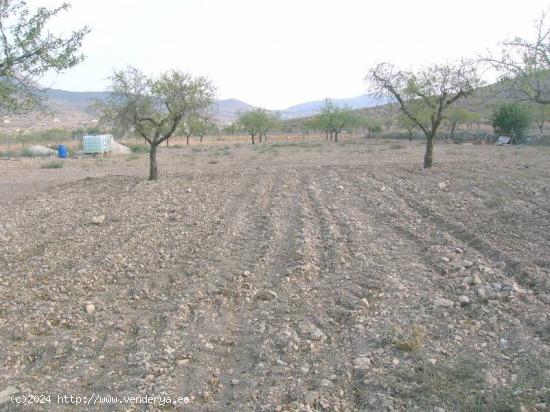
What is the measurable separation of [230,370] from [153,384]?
2.54 ft

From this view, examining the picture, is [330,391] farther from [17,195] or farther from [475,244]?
[17,195]

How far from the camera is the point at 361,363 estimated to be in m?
4.84

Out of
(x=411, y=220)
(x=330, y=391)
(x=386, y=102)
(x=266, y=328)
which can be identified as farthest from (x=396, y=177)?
(x=330, y=391)

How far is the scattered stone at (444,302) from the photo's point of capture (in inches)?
241

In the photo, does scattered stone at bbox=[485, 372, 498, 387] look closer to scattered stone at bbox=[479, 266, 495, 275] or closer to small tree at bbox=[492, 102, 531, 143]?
scattered stone at bbox=[479, 266, 495, 275]

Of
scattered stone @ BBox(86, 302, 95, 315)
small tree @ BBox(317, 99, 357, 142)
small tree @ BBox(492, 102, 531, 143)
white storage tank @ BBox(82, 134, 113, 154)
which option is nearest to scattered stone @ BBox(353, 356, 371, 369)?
scattered stone @ BBox(86, 302, 95, 315)

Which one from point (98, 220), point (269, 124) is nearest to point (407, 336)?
point (98, 220)

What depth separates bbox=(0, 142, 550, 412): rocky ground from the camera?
14.7ft

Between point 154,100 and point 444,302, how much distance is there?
14910mm

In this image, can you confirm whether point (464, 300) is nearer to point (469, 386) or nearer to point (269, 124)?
point (469, 386)

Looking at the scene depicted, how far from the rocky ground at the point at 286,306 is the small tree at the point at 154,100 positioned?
6.47 m

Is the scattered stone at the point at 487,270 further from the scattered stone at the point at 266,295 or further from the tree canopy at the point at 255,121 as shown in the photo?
the tree canopy at the point at 255,121

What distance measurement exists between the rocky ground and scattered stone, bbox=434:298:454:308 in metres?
0.02

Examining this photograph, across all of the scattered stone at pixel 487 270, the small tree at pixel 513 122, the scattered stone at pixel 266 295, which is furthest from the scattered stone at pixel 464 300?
the small tree at pixel 513 122
